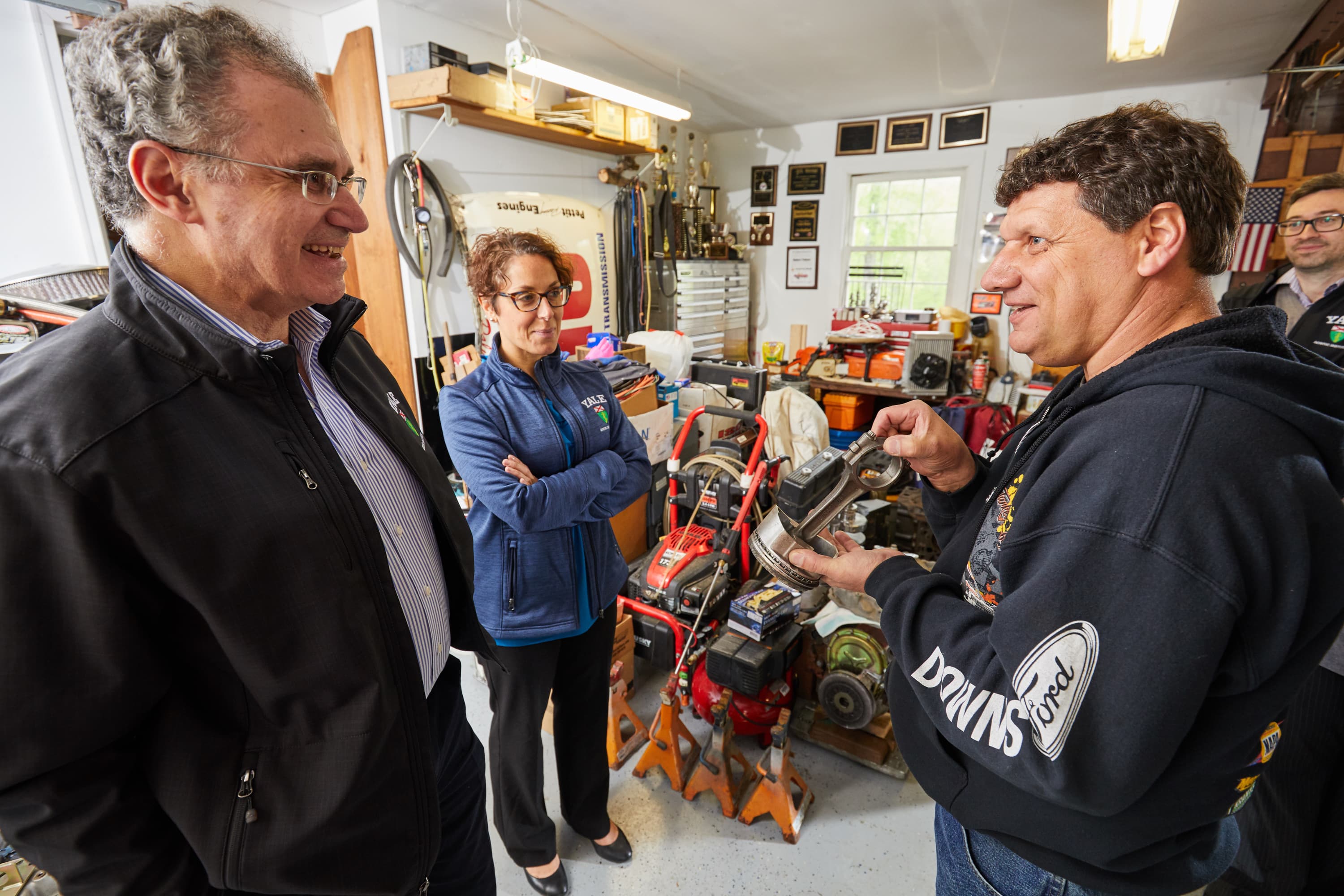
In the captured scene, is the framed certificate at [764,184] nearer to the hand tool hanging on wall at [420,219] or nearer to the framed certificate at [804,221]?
the framed certificate at [804,221]

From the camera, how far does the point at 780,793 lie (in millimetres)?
2002

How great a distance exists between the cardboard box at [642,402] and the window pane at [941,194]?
3.51m

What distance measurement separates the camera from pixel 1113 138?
0.83m

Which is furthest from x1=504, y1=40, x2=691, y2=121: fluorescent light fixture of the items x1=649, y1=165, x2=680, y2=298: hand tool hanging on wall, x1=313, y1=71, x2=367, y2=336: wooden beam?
x1=649, y1=165, x2=680, y2=298: hand tool hanging on wall

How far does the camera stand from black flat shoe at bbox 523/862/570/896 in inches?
70.4

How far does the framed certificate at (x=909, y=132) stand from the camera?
5215mm

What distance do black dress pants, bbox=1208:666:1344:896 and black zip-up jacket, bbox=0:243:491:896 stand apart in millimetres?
2168

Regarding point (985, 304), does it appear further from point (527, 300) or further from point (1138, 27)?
point (527, 300)

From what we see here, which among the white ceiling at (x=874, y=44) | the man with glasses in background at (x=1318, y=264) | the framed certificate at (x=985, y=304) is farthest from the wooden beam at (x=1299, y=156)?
the man with glasses in background at (x=1318, y=264)

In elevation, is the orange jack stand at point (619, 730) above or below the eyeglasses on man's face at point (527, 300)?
below

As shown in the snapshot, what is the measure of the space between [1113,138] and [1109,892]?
106 centimetres

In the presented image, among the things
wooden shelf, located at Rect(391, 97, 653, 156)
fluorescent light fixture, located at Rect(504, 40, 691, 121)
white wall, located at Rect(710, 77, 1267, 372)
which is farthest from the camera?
white wall, located at Rect(710, 77, 1267, 372)

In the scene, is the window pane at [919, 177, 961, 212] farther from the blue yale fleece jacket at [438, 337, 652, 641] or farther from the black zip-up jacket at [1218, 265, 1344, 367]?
the blue yale fleece jacket at [438, 337, 652, 641]

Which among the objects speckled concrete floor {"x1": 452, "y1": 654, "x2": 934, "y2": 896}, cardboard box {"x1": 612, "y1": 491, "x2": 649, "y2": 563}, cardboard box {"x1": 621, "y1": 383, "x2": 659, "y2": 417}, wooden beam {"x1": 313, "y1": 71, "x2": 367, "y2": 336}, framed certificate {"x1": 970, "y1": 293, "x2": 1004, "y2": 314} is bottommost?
speckled concrete floor {"x1": 452, "y1": 654, "x2": 934, "y2": 896}
